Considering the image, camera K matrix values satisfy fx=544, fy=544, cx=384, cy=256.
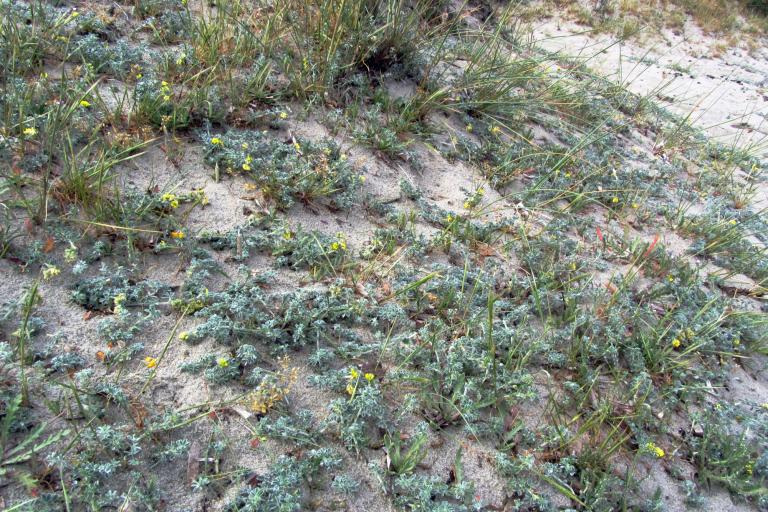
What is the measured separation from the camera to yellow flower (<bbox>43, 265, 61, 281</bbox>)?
7.37 feet

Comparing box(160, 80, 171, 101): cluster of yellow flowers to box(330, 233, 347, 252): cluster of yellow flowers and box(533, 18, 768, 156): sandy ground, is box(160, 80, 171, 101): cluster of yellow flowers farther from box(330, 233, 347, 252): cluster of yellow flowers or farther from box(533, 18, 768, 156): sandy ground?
box(533, 18, 768, 156): sandy ground

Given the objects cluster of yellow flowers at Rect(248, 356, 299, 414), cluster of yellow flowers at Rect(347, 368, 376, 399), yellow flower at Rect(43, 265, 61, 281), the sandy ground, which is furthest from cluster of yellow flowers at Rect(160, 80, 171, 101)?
the sandy ground

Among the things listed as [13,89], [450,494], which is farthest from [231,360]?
[13,89]

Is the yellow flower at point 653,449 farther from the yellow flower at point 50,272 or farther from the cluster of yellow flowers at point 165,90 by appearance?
the cluster of yellow flowers at point 165,90

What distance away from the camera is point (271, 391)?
85.5 inches

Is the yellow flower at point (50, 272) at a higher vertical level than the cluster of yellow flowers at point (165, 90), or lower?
lower

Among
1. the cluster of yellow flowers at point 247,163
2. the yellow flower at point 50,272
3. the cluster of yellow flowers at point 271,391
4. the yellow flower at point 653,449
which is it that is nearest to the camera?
the cluster of yellow flowers at point 271,391

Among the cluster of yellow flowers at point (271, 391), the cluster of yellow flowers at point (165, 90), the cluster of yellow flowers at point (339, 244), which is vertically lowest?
the cluster of yellow flowers at point (271, 391)

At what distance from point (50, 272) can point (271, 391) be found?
1.06 meters

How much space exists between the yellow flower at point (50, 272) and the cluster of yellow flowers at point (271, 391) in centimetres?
97

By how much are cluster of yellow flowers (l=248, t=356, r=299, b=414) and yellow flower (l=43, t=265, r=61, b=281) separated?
971 mm

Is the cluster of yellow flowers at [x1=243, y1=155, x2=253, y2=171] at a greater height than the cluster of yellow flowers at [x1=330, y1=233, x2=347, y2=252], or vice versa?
the cluster of yellow flowers at [x1=243, y1=155, x2=253, y2=171]

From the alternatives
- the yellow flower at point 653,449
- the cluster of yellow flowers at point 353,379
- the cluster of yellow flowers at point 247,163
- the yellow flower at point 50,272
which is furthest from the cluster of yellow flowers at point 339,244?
the yellow flower at point 653,449

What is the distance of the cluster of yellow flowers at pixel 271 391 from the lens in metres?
2.14
